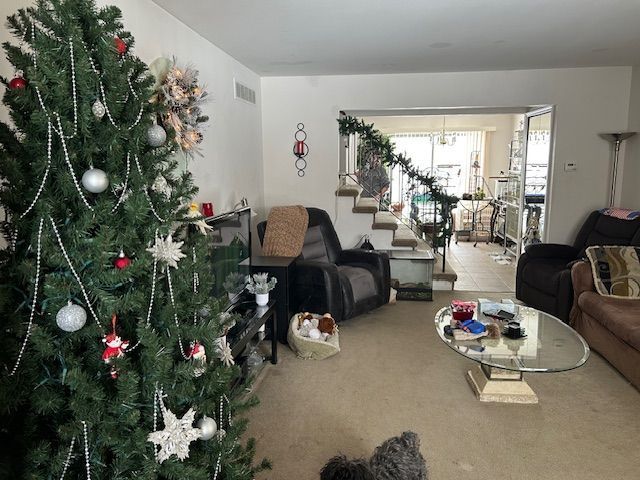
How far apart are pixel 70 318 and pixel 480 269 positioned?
18.4ft

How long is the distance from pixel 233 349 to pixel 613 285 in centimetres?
273

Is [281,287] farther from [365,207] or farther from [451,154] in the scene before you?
[451,154]

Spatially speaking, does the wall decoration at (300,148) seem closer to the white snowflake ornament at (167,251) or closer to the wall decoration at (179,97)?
the wall decoration at (179,97)

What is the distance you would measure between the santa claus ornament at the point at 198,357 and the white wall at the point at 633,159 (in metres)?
4.60

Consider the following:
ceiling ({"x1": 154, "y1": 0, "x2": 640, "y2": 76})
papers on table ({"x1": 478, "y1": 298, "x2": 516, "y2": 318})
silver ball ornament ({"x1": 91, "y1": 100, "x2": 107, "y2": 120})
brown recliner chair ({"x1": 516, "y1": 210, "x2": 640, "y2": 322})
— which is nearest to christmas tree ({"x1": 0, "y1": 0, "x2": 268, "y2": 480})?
silver ball ornament ({"x1": 91, "y1": 100, "x2": 107, "y2": 120})

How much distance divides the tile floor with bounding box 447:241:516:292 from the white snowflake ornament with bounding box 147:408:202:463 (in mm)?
4317

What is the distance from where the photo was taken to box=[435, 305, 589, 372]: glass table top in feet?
7.80

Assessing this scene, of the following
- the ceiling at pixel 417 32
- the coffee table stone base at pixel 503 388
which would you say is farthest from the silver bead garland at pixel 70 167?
the coffee table stone base at pixel 503 388

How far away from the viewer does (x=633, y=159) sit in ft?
14.5

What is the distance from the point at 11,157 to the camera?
1028mm

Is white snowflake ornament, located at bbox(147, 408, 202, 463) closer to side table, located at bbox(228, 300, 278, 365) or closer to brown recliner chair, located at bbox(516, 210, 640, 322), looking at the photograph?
side table, located at bbox(228, 300, 278, 365)

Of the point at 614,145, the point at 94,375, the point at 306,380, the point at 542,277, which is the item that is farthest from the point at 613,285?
the point at 94,375

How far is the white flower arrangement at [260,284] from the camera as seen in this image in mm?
3047

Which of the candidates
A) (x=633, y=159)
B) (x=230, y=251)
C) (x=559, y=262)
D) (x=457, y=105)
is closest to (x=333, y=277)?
(x=230, y=251)
